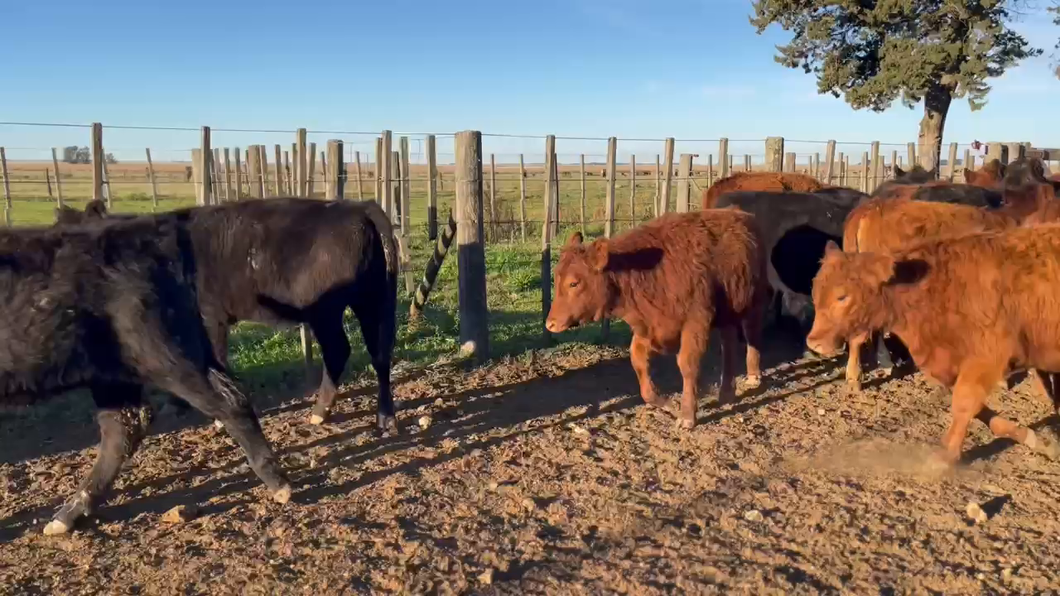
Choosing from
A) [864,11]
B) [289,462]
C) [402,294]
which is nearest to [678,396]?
[289,462]

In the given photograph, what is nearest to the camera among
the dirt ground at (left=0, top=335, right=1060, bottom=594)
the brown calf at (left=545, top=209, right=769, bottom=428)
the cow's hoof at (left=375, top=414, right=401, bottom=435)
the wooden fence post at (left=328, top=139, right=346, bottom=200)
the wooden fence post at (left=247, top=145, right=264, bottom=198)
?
the dirt ground at (left=0, top=335, right=1060, bottom=594)

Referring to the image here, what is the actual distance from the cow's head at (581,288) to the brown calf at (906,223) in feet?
6.89

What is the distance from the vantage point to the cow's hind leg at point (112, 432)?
4.12 m

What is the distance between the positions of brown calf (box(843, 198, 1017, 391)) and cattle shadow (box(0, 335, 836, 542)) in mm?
574

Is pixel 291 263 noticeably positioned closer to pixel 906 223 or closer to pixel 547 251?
pixel 547 251

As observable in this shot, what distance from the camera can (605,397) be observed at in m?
6.23

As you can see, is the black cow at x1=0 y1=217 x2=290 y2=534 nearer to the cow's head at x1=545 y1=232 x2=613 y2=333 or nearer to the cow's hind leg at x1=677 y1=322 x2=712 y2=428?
the cow's head at x1=545 y1=232 x2=613 y2=333

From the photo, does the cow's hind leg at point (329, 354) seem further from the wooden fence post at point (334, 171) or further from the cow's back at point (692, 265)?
the wooden fence post at point (334, 171)

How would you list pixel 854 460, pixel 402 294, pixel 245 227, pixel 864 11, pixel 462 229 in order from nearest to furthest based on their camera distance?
pixel 854 460, pixel 245 227, pixel 462 229, pixel 402 294, pixel 864 11

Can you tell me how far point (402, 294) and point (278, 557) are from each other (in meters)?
6.71

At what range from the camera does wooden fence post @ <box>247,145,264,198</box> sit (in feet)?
44.4

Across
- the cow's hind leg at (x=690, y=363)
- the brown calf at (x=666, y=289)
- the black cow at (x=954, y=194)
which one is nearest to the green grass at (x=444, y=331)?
the brown calf at (x=666, y=289)

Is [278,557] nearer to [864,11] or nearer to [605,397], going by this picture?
[605,397]

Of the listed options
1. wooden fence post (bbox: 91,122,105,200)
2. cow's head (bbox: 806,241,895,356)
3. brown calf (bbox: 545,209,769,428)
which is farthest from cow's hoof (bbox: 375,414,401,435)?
wooden fence post (bbox: 91,122,105,200)
